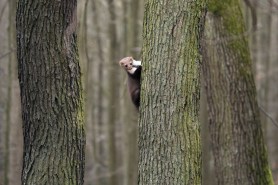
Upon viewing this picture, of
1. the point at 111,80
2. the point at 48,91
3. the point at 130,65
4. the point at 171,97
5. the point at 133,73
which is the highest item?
the point at 111,80

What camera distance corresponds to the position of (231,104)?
8578 millimetres

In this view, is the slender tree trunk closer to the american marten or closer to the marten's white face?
the american marten

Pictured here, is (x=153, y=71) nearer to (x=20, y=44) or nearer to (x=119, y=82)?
(x=20, y=44)

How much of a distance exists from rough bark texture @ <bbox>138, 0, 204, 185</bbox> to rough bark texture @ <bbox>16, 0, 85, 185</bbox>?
2.71ft

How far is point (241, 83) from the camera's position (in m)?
8.60

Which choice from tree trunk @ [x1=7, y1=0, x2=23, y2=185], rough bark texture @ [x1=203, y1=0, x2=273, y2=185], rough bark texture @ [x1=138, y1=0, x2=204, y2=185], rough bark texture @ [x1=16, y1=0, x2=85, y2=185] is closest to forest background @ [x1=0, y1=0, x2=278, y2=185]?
tree trunk @ [x1=7, y1=0, x2=23, y2=185]

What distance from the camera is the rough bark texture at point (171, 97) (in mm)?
5656

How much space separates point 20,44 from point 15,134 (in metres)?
6.11

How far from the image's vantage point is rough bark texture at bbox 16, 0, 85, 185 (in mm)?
6035

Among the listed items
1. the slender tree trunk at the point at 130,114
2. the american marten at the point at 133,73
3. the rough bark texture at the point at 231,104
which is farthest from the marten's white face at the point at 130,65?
the slender tree trunk at the point at 130,114

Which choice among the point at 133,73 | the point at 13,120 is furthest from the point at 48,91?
the point at 13,120

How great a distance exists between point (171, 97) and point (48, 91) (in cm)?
133

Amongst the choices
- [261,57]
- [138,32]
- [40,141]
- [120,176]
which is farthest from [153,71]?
[261,57]

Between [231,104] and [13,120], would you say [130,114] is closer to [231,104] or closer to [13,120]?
[13,120]
